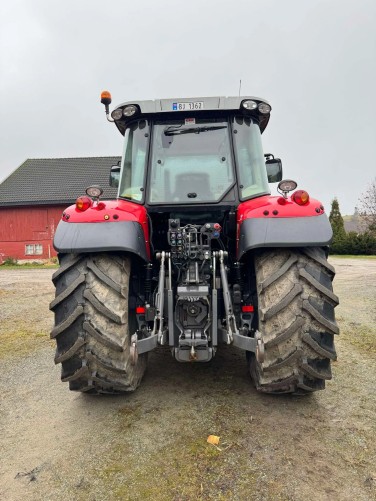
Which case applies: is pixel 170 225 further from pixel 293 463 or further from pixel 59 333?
pixel 293 463

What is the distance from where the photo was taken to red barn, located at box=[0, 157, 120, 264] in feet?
71.4

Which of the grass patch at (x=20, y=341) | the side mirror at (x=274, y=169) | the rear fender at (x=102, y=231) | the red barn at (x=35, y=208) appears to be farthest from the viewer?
the red barn at (x=35, y=208)

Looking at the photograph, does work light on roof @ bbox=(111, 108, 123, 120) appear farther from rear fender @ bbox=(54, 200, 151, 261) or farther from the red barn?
the red barn

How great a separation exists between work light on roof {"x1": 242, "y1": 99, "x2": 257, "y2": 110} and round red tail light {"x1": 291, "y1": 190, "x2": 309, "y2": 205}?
99 cm

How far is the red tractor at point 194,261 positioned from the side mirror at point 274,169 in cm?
43

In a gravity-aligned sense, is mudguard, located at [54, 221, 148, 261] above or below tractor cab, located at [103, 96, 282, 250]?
below

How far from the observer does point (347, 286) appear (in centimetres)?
891

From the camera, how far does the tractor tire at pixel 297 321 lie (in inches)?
98.0

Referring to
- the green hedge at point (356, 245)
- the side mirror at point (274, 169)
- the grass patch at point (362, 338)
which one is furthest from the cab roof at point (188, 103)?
the green hedge at point (356, 245)

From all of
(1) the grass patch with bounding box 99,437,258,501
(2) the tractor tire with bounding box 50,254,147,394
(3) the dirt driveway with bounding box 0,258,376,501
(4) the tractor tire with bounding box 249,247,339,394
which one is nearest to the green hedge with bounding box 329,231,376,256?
(3) the dirt driveway with bounding box 0,258,376,501

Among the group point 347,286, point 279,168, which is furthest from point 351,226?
point 279,168

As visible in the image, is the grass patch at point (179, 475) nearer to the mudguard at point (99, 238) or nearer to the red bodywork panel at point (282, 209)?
the mudguard at point (99, 238)

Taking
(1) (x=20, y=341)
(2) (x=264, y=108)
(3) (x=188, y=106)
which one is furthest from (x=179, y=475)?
(1) (x=20, y=341)

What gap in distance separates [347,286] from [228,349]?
235 inches
